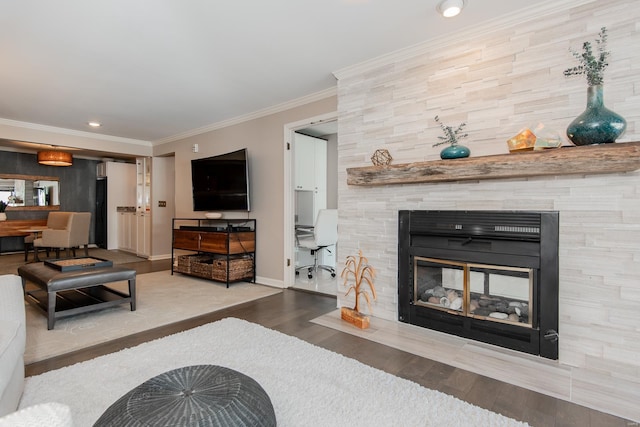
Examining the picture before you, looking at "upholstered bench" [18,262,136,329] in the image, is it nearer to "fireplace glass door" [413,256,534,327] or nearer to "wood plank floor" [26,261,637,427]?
"wood plank floor" [26,261,637,427]

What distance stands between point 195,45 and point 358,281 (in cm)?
237

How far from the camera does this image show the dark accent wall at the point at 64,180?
6781 millimetres

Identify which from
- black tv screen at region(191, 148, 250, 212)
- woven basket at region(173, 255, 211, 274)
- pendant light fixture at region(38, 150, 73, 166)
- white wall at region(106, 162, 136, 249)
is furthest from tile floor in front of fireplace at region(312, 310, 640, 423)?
white wall at region(106, 162, 136, 249)

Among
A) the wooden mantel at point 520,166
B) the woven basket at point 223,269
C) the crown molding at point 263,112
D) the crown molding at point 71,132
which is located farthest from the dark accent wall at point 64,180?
the wooden mantel at point 520,166

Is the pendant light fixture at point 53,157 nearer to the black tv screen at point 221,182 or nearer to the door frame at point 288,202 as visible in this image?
the black tv screen at point 221,182

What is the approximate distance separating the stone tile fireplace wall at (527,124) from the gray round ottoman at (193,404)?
6.04 ft

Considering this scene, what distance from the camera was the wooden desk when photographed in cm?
638

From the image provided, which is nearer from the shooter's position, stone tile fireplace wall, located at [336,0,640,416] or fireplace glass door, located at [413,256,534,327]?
stone tile fireplace wall, located at [336,0,640,416]

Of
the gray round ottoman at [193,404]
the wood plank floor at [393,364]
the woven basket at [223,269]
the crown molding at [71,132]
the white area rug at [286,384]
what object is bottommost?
the wood plank floor at [393,364]

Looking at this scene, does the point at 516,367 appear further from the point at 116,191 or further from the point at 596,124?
the point at 116,191

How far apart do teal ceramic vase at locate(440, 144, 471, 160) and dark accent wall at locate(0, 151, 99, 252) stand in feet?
27.3


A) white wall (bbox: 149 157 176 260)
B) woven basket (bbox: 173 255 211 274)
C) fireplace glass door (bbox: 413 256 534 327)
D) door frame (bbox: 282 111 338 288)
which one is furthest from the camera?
white wall (bbox: 149 157 176 260)

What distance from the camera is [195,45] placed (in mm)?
2594

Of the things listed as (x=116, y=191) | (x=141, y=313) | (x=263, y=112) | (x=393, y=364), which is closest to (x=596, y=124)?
(x=393, y=364)
